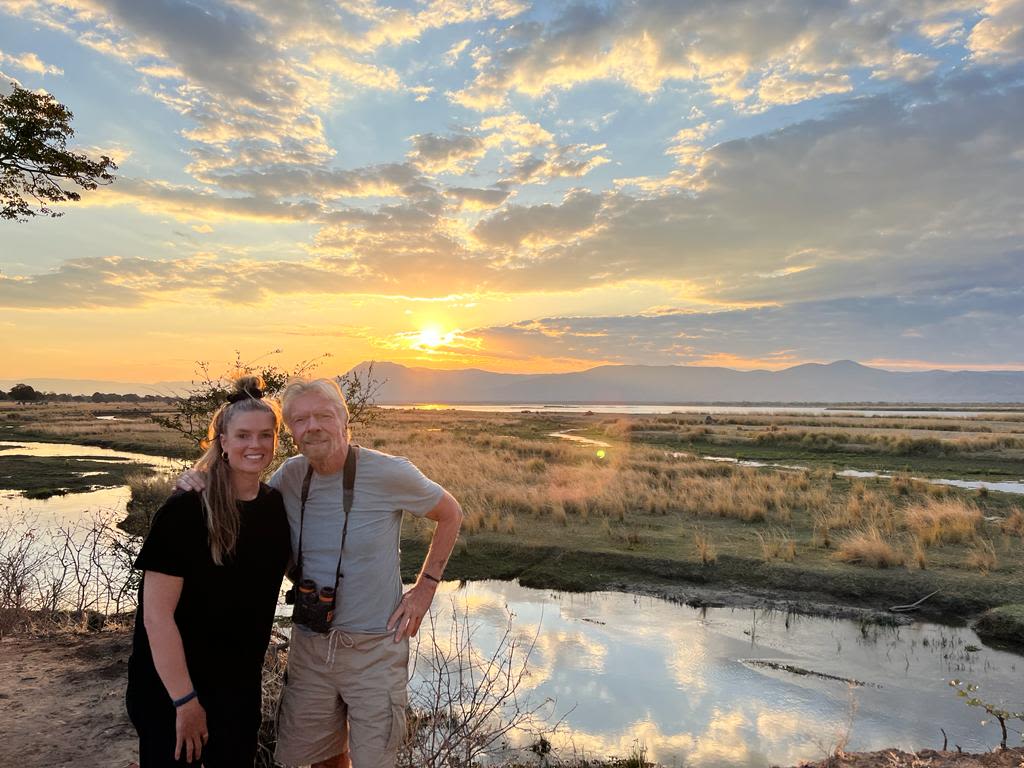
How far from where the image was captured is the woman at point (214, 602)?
240cm

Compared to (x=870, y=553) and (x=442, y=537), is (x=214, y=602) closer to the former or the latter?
(x=442, y=537)

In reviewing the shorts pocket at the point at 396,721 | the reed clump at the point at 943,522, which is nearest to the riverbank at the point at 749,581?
the reed clump at the point at 943,522

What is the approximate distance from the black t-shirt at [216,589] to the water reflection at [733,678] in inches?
170

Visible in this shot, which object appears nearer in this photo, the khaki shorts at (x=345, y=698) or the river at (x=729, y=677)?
the khaki shorts at (x=345, y=698)

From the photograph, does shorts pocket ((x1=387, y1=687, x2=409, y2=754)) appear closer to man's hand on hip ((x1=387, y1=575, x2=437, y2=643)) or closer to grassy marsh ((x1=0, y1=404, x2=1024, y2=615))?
man's hand on hip ((x1=387, y1=575, x2=437, y2=643))

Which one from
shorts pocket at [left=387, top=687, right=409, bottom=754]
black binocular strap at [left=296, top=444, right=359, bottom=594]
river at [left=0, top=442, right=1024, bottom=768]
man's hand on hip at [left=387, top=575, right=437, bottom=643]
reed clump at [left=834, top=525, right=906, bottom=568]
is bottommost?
river at [left=0, top=442, right=1024, bottom=768]

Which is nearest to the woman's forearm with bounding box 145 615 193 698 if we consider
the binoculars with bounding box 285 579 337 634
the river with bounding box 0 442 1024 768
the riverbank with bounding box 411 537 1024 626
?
the binoculars with bounding box 285 579 337 634

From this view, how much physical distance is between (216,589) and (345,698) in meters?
0.92

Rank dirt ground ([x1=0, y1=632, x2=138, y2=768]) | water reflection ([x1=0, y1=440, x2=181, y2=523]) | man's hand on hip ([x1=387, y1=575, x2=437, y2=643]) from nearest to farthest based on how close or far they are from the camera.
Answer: man's hand on hip ([x1=387, y1=575, x2=437, y2=643]) < dirt ground ([x1=0, y1=632, x2=138, y2=768]) < water reflection ([x1=0, y1=440, x2=181, y2=523])

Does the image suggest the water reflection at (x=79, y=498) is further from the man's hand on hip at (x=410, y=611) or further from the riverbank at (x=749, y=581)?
the man's hand on hip at (x=410, y=611)

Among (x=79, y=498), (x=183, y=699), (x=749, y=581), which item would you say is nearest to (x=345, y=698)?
(x=183, y=699)

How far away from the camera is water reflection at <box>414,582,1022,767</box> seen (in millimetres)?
6191

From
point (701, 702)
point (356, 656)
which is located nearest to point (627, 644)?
point (701, 702)

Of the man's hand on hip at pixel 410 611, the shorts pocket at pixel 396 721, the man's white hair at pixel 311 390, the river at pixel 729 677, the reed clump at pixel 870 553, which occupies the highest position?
the man's white hair at pixel 311 390
